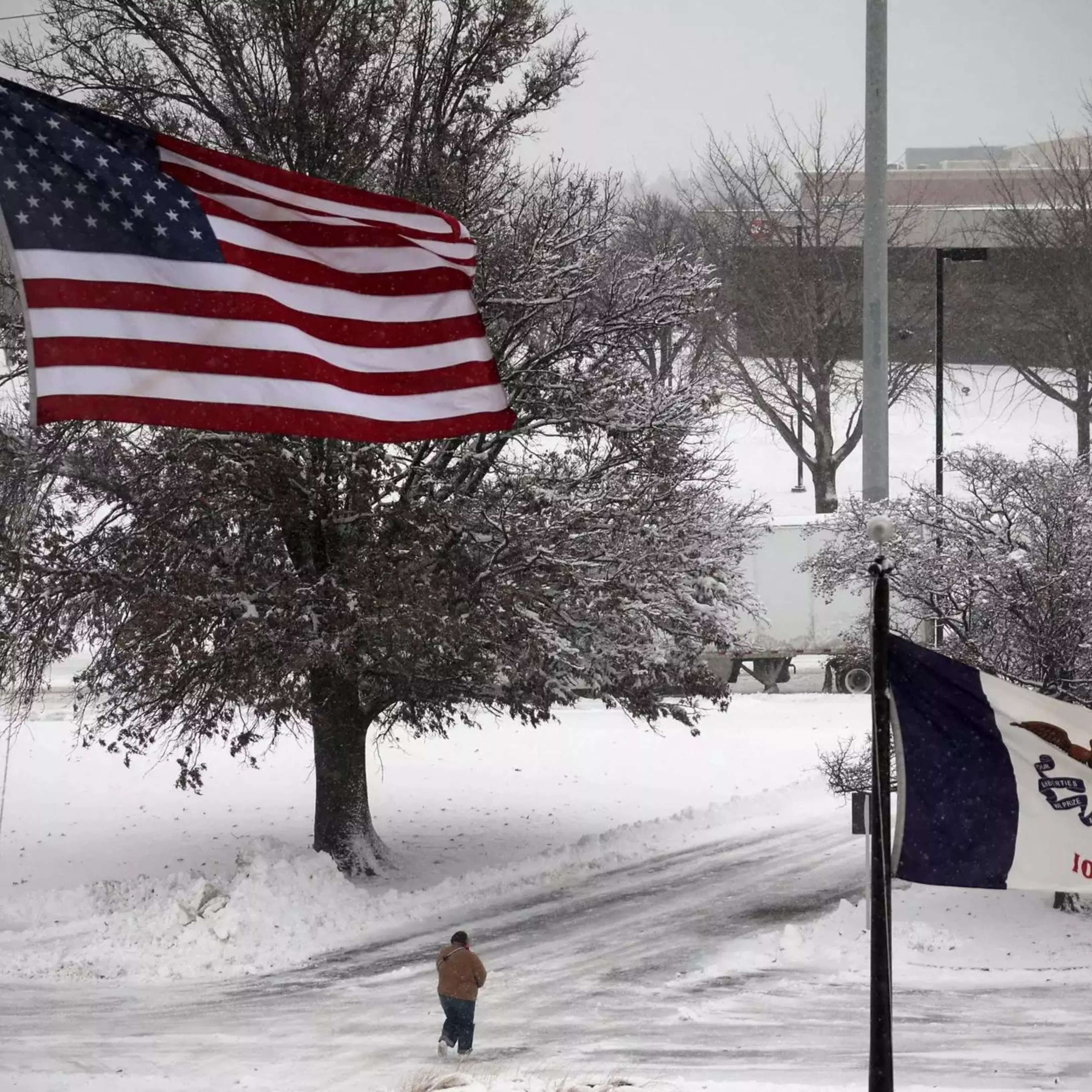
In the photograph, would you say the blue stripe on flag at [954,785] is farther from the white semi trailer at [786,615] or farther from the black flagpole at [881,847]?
the white semi trailer at [786,615]

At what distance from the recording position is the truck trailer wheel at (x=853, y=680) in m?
33.3

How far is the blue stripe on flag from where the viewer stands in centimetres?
693

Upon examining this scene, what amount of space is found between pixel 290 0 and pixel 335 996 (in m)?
11.0

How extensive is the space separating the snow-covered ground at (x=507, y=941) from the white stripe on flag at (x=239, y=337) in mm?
6015

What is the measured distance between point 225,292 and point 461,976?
792 centimetres

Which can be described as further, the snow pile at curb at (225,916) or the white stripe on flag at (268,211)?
the snow pile at curb at (225,916)

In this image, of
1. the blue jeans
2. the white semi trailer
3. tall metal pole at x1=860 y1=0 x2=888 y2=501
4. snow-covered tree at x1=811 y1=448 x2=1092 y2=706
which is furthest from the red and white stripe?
the white semi trailer

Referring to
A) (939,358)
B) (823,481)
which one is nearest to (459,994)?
(939,358)

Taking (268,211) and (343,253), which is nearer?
(268,211)

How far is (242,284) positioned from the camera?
6035 millimetres

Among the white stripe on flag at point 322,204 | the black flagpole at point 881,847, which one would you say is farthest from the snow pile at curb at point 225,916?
the white stripe on flag at point 322,204

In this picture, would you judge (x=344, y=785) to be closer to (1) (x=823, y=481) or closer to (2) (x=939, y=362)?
(2) (x=939, y=362)

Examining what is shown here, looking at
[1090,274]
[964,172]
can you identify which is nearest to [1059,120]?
[964,172]

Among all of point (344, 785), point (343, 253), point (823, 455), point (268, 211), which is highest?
point (823, 455)
